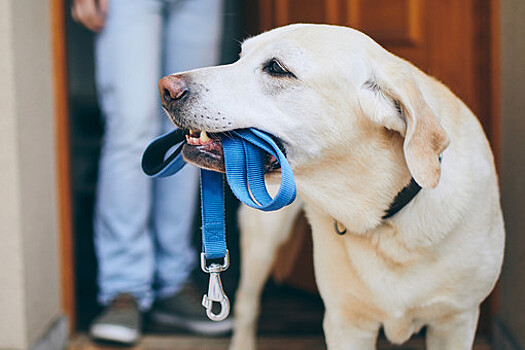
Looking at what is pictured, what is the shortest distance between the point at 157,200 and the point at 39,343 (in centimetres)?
70

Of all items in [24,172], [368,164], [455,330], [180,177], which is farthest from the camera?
[180,177]

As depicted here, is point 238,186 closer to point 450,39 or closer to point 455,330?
point 455,330

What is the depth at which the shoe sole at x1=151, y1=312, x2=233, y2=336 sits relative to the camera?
2.40 m

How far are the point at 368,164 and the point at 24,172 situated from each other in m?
1.17

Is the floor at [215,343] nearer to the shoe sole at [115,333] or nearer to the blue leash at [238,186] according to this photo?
the shoe sole at [115,333]

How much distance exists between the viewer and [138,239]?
2.42 m

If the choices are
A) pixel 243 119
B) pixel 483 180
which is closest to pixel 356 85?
pixel 243 119

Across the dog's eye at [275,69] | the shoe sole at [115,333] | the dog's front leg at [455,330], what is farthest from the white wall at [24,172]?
the dog's front leg at [455,330]

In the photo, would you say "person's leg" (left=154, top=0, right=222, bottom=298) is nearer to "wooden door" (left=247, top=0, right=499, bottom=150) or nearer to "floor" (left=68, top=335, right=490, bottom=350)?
"floor" (left=68, top=335, right=490, bottom=350)

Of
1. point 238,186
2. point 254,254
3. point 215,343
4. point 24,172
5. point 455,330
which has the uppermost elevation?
point 238,186

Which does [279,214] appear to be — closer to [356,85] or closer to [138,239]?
[138,239]

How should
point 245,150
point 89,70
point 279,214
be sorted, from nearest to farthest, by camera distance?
1. point 245,150
2. point 279,214
3. point 89,70

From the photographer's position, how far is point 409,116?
4.22 ft

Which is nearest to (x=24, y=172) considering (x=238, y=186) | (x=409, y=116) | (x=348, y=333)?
(x=238, y=186)
